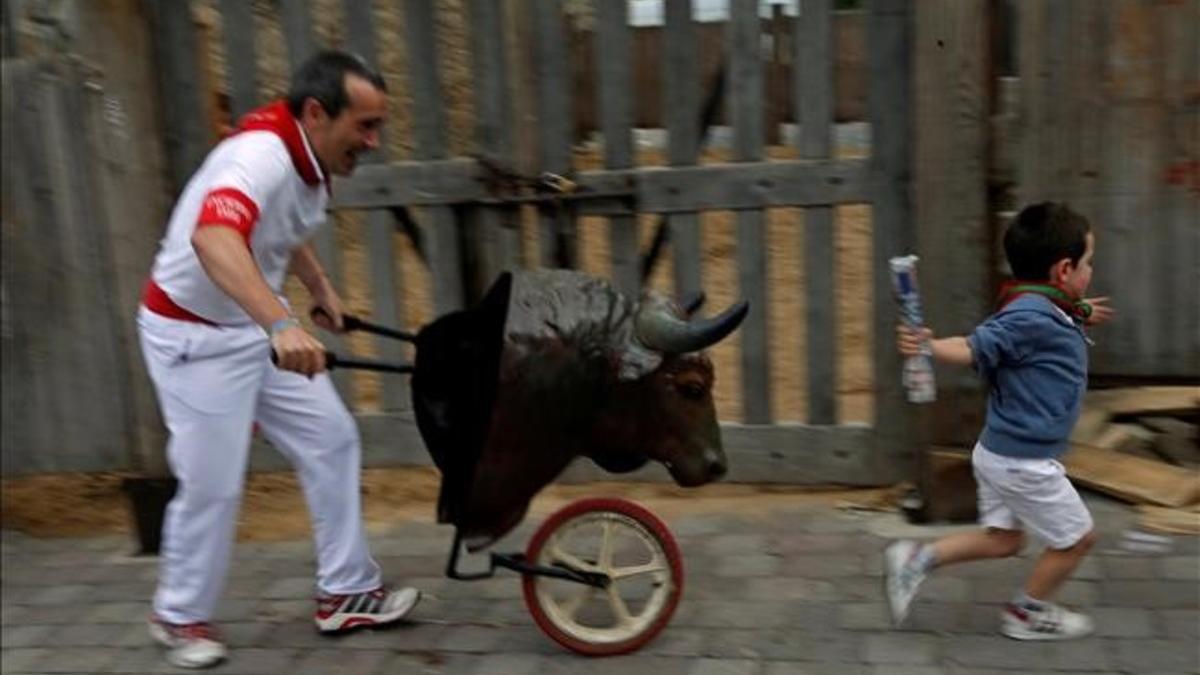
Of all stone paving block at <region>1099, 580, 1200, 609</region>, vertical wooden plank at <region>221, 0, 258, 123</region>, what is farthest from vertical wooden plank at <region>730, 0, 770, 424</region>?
vertical wooden plank at <region>221, 0, 258, 123</region>

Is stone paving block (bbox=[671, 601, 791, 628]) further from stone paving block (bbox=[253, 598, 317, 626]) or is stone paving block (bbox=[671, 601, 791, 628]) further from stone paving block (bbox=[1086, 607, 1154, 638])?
stone paving block (bbox=[253, 598, 317, 626])

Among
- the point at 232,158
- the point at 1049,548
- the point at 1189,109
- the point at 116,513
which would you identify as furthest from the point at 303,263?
the point at 1189,109

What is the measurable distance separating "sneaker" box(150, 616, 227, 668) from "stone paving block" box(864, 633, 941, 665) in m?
1.97

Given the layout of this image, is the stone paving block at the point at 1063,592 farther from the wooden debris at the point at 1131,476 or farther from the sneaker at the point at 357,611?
the sneaker at the point at 357,611

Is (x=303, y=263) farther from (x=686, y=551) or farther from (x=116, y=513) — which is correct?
(x=116, y=513)

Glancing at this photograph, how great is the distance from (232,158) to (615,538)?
1518 mm

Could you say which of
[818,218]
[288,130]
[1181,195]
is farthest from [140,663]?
[1181,195]

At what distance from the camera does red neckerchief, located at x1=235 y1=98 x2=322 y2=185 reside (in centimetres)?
381

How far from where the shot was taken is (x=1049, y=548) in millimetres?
3795

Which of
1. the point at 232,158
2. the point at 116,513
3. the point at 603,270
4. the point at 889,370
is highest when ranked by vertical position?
the point at 232,158

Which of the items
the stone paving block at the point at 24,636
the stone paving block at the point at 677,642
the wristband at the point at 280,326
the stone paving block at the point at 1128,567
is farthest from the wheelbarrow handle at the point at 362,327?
the stone paving block at the point at 1128,567

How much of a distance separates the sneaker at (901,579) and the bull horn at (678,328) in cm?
94

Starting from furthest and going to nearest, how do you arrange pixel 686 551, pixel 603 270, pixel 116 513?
pixel 116 513, pixel 603 270, pixel 686 551

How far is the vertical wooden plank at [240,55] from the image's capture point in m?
5.05
